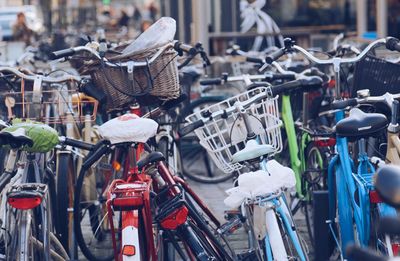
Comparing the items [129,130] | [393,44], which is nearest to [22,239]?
[129,130]

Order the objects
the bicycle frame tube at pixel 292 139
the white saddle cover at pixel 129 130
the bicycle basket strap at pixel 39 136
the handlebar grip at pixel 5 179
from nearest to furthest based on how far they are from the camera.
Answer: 1. the white saddle cover at pixel 129 130
2. the bicycle basket strap at pixel 39 136
3. the handlebar grip at pixel 5 179
4. the bicycle frame tube at pixel 292 139

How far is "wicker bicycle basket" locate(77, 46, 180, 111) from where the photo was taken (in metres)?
6.78

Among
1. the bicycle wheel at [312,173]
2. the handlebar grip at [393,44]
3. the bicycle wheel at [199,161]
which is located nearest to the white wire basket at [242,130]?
the bicycle wheel at [312,173]

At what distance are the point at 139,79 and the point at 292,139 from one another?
1.51 m

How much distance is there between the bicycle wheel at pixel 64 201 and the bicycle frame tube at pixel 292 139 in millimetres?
1618

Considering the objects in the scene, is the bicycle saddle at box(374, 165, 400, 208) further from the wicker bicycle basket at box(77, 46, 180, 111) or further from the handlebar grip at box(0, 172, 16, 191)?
the wicker bicycle basket at box(77, 46, 180, 111)

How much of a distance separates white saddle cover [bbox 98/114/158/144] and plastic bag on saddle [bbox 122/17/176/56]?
1.11 m

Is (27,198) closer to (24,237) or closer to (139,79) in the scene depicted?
(24,237)

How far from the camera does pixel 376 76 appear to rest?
6887 millimetres

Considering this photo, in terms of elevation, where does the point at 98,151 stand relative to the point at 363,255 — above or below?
below

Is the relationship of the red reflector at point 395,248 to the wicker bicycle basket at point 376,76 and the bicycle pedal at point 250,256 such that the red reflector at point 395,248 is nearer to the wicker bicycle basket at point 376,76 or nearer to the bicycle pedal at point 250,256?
the bicycle pedal at point 250,256

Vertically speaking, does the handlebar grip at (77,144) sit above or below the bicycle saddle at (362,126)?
below

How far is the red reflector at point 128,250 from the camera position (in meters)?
5.20

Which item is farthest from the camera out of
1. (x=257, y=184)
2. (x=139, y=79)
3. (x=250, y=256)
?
(x=139, y=79)
